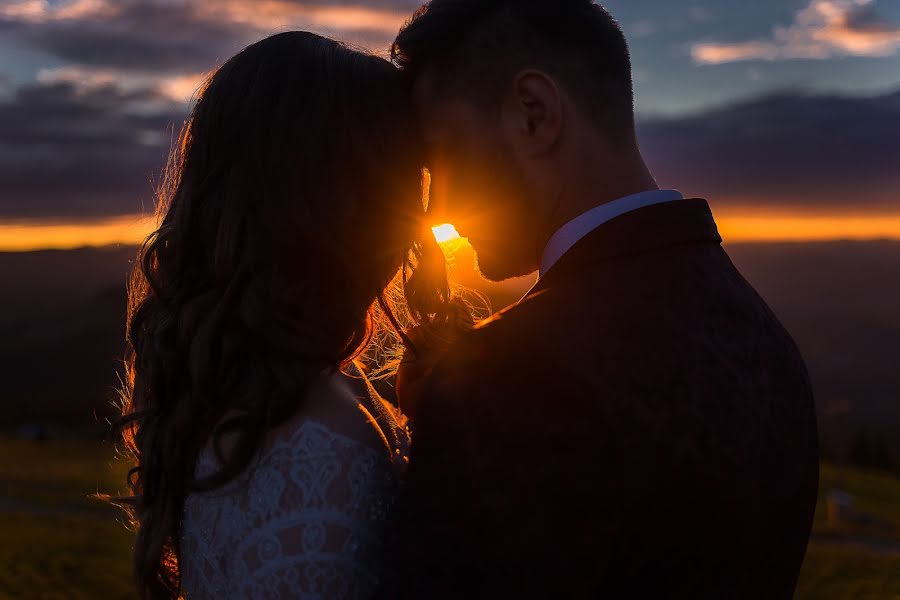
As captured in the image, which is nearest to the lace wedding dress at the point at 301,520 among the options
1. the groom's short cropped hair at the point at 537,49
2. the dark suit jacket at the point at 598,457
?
the dark suit jacket at the point at 598,457

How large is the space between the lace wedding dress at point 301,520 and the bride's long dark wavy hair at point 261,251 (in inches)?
3.4

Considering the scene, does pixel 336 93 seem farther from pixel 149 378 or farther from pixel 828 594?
pixel 828 594

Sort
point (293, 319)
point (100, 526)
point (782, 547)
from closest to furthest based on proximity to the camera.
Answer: point (782, 547), point (293, 319), point (100, 526)

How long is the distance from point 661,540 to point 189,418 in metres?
1.55

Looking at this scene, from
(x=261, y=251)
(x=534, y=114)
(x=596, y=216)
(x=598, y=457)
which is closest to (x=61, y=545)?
(x=261, y=251)

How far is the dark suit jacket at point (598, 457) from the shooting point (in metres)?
1.94

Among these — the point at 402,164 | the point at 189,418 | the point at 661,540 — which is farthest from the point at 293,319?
the point at 661,540

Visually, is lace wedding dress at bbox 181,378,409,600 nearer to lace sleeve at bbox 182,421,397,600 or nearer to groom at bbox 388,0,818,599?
lace sleeve at bbox 182,421,397,600

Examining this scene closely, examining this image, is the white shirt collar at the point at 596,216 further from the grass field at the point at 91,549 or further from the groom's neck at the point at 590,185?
the grass field at the point at 91,549

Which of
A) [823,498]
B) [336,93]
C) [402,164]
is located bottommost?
[823,498]

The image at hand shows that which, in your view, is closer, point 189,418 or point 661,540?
point 661,540

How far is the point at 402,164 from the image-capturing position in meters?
3.00

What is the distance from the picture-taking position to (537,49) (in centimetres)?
276

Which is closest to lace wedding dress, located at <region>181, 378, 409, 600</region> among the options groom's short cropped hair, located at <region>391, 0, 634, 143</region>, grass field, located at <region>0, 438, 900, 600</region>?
groom's short cropped hair, located at <region>391, 0, 634, 143</region>
